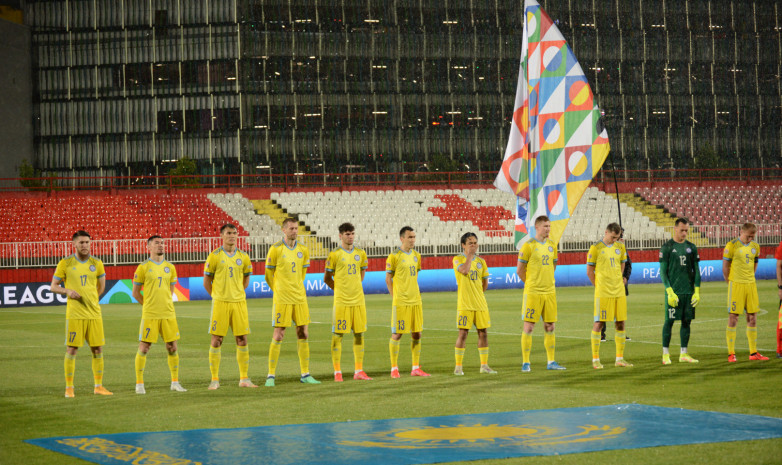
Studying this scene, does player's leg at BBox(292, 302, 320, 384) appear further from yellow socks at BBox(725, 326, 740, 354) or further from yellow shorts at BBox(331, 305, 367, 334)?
yellow socks at BBox(725, 326, 740, 354)

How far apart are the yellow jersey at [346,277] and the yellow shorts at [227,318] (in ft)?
4.66

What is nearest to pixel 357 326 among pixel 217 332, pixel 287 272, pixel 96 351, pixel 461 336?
pixel 287 272

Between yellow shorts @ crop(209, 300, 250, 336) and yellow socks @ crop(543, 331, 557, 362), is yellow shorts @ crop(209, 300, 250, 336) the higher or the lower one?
the higher one

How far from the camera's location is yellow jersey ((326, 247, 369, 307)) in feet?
44.0

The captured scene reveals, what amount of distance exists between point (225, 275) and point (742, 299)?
7985 millimetres

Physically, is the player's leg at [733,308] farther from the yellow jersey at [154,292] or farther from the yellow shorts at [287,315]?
the yellow jersey at [154,292]

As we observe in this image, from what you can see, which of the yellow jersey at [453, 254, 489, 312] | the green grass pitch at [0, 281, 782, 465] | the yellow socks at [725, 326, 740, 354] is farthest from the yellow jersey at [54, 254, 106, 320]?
the yellow socks at [725, 326, 740, 354]

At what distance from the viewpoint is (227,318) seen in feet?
41.9

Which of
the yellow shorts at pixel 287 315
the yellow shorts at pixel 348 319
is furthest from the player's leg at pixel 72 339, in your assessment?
the yellow shorts at pixel 348 319

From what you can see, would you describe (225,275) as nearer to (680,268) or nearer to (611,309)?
(611,309)

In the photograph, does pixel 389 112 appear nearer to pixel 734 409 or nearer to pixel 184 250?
pixel 184 250

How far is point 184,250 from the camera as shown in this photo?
116ft

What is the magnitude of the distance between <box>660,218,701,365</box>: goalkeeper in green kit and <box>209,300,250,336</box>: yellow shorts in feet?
20.9

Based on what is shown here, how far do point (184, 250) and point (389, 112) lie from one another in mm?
33481
